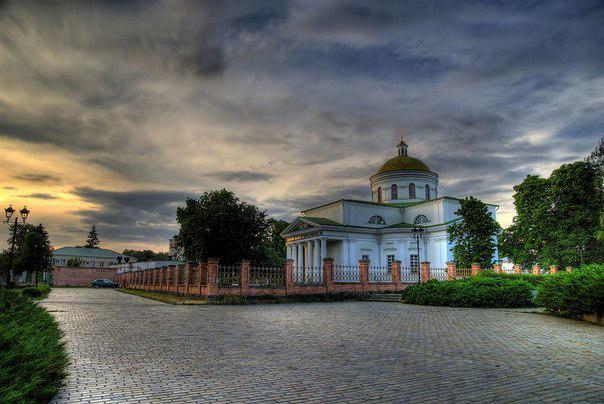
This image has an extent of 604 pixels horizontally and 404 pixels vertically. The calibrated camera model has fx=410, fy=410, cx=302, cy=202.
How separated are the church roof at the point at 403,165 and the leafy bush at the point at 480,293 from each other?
33831 millimetres

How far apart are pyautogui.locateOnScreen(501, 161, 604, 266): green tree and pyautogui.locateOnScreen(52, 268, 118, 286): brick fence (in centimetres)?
5864

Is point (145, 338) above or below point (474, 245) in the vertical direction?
below

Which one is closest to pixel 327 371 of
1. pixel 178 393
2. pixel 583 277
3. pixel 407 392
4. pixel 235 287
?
pixel 407 392

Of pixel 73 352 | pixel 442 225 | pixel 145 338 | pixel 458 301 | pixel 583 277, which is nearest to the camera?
pixel 73 352

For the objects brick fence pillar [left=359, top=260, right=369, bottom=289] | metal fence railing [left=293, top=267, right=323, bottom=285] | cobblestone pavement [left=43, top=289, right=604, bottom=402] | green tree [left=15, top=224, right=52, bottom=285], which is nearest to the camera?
cobblestone pavement [left=43, top=289, right=604, bottom=402]

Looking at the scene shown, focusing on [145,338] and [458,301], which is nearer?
[145,338]

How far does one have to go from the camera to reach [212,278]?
23.0 meters

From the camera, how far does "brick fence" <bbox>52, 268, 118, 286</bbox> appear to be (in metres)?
62.3

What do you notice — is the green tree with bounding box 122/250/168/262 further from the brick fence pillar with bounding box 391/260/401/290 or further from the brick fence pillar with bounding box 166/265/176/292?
the brick fence pillar with bounding box 391/260/401/290

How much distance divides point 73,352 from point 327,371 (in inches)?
198

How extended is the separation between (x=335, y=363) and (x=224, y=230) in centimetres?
2848

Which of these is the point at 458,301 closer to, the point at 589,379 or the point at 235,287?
the point at 235,287

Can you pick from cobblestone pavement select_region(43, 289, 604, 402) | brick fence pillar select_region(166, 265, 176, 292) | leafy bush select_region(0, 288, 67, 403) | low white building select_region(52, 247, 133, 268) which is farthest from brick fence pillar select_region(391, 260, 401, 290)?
low white building select_region(52, 247, 133, 268)

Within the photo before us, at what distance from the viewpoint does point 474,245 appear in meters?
35.9
